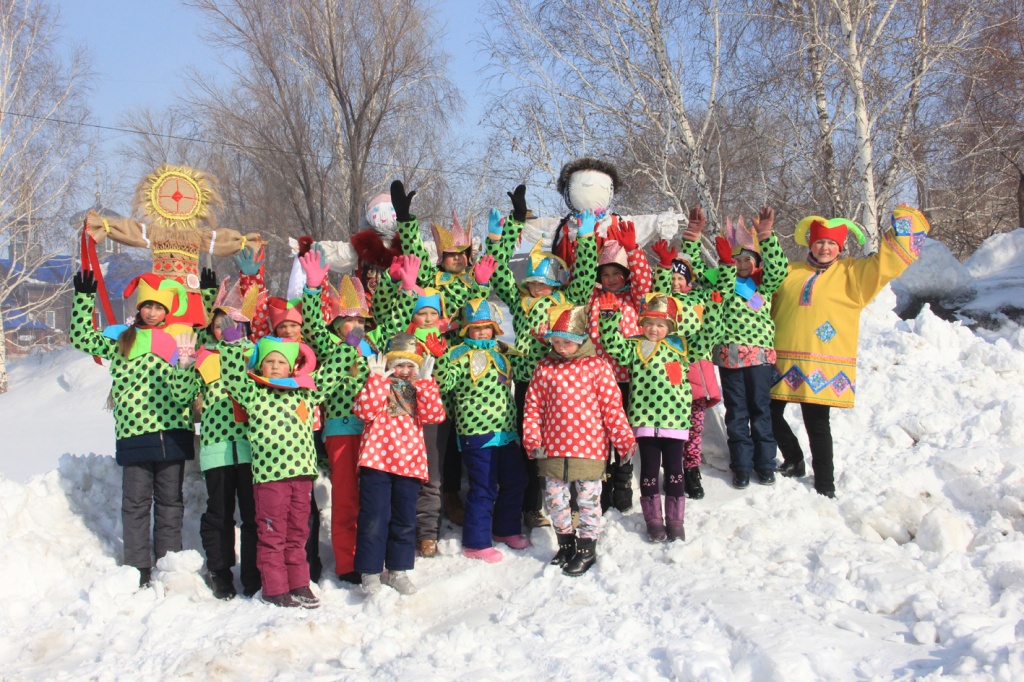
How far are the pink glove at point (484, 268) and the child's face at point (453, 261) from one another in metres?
0.24

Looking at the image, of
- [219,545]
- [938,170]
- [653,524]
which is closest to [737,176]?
[938,170]

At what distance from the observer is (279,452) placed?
4395mm

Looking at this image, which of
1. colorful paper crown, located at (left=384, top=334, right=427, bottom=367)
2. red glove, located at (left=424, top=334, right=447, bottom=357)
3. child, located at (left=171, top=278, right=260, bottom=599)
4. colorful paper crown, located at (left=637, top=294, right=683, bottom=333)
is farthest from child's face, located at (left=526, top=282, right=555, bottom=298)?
child, located at (left=171, top=278, right=260, bottom=599)

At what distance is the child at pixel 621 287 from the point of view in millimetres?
5258

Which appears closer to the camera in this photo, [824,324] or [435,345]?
[435,345]

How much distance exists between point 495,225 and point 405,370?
4.70 ft

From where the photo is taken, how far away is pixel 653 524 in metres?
4.86

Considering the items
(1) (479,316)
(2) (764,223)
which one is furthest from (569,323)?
(2) (764,223)

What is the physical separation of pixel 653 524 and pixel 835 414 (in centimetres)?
211

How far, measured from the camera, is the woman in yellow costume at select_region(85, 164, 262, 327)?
531 cm

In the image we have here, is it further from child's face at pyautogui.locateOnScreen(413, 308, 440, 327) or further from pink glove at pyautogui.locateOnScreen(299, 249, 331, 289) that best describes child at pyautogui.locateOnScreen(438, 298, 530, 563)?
pink glove at pyautogui.locateOnScreen(299, 249, 331, 289)

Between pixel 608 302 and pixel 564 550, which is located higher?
Answer: pixel 608 302

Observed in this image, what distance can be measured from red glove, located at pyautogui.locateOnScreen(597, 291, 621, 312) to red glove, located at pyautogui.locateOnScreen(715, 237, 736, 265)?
749mm

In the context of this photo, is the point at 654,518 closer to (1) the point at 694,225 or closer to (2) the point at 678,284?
(2) the point at 678,284
